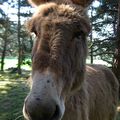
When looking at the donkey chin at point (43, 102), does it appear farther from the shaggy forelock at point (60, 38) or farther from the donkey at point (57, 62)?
the shaggy forelock at point (60, 38)

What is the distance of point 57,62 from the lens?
123 inches

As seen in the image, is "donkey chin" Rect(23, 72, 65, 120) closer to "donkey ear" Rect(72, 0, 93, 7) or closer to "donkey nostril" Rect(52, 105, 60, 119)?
"donkey nostril" Rect(52, 105, 60, 119)

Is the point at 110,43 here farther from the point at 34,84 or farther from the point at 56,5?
the point at 34,84

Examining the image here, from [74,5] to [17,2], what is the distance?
29199mm

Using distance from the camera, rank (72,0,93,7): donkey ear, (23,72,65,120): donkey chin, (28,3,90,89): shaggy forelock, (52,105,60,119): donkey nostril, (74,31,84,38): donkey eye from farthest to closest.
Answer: (72,0,93,7): donkey ear → (74,31,84,38): donkey eye → (28,3,90,89): shaggy forelock → (52,105,60,119): donkey nostril → (23,72,65,120): donkey chin

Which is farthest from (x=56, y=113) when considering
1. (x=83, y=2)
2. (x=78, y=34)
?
(x=83, y=2)

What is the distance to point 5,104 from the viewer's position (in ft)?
35.7

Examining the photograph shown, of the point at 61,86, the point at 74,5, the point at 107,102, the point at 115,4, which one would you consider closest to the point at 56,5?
the point at 74,5

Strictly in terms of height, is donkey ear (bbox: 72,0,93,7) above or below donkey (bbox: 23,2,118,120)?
above

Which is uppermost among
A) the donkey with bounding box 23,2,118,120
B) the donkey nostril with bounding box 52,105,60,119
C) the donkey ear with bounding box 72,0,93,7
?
the donkey ear with bounding box 72,0,93,7

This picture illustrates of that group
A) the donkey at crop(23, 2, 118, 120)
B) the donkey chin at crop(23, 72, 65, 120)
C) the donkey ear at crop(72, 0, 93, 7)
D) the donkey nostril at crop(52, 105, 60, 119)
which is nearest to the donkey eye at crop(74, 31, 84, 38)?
the donkey at crop(23, 2, 118, 120)

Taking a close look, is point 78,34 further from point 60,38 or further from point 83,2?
point 83,2

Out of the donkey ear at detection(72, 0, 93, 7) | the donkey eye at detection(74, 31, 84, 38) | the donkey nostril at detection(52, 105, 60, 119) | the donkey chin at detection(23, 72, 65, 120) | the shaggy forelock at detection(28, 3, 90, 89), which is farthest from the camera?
the donkey ear at detection(72, 0, 93, 7)

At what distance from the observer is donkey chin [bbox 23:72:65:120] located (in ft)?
8.74
